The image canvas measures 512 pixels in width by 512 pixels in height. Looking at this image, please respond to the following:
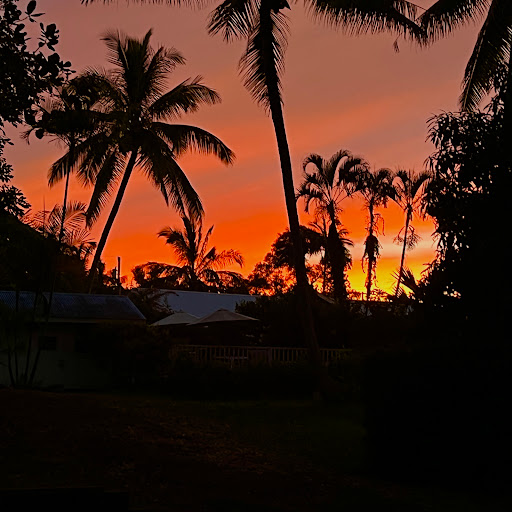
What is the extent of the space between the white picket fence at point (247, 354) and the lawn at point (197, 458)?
7.43 meters

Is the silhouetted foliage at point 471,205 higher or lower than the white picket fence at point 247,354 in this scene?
higher

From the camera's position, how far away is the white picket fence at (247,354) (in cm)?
2509

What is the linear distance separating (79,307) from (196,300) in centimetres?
1659

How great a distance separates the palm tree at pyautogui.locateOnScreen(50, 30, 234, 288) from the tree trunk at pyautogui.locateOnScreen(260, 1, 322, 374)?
31.2ft

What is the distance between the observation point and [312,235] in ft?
143

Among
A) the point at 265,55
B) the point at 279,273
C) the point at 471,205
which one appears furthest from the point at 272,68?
the point at 279,273

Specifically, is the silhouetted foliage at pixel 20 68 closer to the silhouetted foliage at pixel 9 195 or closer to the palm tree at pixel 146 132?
the silhouetted foliage at pixel 9 195

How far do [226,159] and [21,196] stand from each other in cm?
2103

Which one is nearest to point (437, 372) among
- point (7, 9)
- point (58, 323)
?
point (7, 9)

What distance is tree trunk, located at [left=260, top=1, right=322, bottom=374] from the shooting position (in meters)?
20.2

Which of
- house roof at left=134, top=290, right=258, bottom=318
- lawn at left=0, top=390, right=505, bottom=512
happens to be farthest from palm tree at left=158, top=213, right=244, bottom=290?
lawn at left=0, top=390, right=505, bottom=512

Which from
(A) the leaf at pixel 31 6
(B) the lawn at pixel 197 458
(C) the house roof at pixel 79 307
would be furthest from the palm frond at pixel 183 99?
(A) the leaf at pixel 31 6

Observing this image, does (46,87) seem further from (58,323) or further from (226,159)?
(226,159)

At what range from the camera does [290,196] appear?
20234 millimetres
